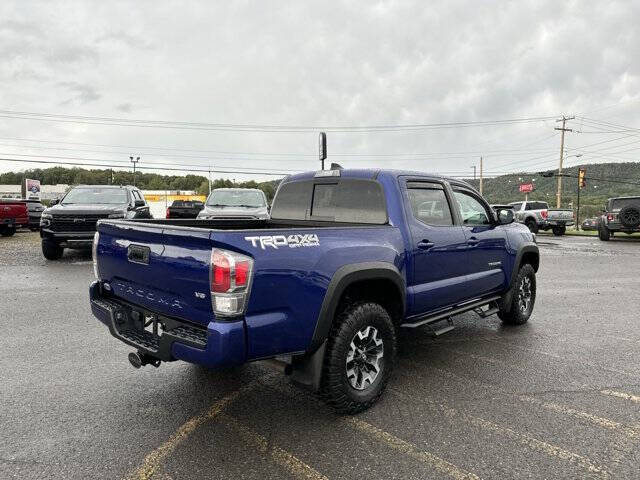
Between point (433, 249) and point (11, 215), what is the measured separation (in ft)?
58.5

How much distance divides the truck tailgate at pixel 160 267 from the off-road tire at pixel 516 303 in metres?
4.16

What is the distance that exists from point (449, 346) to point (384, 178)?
7.10 feet

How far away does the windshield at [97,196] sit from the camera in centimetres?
1138

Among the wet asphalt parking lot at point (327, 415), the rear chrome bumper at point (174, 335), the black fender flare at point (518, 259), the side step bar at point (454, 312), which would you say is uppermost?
the black fender flare at point (518, 259)

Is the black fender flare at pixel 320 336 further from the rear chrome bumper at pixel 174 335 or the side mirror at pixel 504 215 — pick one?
the side mirror at pixel 504 215

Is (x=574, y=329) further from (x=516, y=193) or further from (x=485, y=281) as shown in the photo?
(x=516, y=193)

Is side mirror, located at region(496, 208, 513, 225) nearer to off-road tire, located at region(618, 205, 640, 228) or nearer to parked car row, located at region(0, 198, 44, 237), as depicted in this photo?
off-road tire, located at region(618, 205, 640, 228)

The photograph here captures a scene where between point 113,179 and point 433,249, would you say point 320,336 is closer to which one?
point 433,249

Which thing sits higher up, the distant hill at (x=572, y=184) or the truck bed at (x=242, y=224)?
the distant hill at (x=572, y=184)

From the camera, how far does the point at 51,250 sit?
11102 mm

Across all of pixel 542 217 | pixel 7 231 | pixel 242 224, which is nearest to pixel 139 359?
pixel 242 224

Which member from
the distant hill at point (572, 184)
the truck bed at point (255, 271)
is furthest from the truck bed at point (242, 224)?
the distant hill at point (572, 184)

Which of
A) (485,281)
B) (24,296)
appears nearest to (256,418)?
(485,281)

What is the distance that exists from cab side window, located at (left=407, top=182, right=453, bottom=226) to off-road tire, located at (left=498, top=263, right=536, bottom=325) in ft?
5.80
